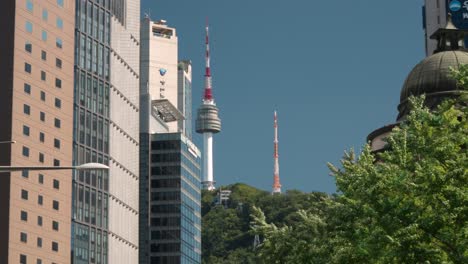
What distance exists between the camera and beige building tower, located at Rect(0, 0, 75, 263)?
158250mm

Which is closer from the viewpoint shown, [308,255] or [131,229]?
[308,255]

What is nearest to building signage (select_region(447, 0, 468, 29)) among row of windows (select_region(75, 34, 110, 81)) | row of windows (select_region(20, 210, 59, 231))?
row of windows (select_region(20, 210, 59, 231))

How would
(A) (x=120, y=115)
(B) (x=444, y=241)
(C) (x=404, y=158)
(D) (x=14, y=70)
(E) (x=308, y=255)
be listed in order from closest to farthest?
(B) (x=444, y=241) → (C) (x=404, y=158) → (E) (x=308, y=255) → (D) (x=14, y=70) → (A) (x=120, y=115)

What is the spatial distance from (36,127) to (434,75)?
80.1 metres

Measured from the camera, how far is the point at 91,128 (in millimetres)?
181750

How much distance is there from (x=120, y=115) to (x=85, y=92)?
46.8ft

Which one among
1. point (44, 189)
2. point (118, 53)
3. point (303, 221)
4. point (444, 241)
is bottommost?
point (444, 241)

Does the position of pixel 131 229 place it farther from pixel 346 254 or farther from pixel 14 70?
pixel 346 254

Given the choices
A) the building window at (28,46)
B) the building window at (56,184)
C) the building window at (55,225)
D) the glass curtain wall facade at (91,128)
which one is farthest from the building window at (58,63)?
the building window at (55,225)

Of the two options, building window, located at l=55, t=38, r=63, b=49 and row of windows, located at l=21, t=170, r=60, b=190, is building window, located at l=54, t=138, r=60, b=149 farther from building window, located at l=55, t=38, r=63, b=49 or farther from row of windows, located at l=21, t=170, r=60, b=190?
building window, located at l=55, t=38, r=63, b=49

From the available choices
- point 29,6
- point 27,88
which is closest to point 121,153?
point 27,88

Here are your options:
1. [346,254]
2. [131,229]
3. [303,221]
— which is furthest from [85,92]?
[346,254]

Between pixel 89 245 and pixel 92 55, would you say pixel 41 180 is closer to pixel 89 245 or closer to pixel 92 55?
pixel 89 245

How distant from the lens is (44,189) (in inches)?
6467
